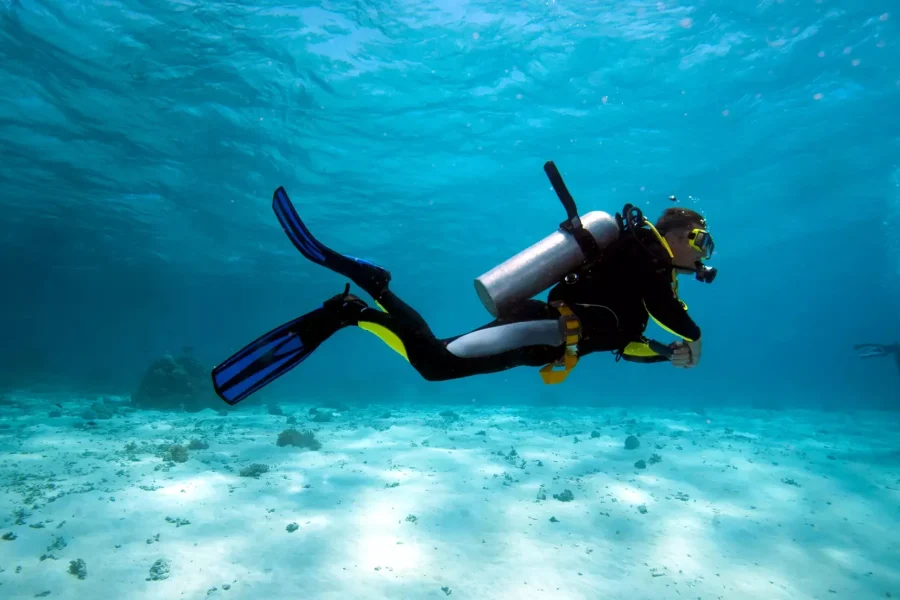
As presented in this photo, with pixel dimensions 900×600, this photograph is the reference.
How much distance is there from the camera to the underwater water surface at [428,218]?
655 cm

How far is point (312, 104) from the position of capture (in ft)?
53.0

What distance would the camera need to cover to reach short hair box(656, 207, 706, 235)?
3.96m

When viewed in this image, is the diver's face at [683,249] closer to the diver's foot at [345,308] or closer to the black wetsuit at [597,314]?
the black wetsuit at [597,314]

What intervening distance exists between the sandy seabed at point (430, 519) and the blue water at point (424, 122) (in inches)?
453

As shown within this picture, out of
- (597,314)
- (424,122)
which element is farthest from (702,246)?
(424,122)

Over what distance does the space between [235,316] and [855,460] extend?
7579 centimetres

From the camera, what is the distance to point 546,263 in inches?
141

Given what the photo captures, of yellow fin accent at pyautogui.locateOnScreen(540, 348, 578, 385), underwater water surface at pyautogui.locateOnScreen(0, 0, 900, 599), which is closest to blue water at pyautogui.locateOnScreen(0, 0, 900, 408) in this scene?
underwater water surface at pyautogui.locateOnScreen(0, 0, 900, 599)

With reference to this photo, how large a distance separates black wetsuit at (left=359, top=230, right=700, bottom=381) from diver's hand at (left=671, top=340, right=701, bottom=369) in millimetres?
100

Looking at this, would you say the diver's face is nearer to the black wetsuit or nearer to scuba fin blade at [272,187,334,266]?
the black wetsuit

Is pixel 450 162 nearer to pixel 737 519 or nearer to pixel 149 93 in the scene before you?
pixel 149 93

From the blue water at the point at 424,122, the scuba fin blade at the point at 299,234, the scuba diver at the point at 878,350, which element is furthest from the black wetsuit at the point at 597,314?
the scuba diver at the point at 878,350

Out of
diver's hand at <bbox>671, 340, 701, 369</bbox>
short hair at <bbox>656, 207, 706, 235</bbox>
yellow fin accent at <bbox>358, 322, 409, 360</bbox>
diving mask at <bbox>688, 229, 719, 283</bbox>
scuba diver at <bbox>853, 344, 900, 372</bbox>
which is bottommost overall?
yellow fin accent at <bbox>358, 322, 409, 360</bbox>

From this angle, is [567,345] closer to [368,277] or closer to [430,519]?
[368,277]
